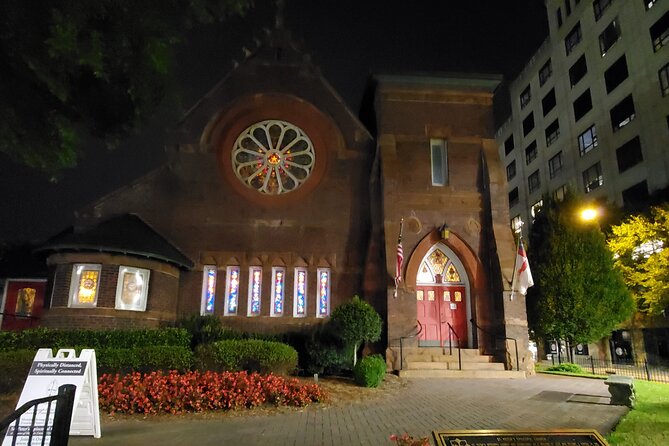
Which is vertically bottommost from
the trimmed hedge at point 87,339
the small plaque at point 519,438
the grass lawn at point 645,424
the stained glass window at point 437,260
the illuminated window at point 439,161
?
the grass lawn at point 645,424

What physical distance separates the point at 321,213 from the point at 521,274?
8398mm

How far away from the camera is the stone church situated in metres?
17.3

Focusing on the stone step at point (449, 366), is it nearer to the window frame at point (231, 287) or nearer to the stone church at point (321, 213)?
the stone church at point (321, 213)

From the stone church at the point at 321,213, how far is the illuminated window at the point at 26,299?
15.5ft

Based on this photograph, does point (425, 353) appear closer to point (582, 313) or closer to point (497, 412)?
point (497, 412)

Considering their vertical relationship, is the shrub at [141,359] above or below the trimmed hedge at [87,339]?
below

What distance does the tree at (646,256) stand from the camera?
71.8ft

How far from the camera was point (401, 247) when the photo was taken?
17406 mm

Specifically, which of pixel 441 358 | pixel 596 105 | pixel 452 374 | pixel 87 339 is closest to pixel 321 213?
pixel 441 358

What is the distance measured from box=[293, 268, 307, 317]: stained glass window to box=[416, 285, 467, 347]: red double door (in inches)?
186

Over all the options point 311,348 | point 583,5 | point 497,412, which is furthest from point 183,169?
point 583,5

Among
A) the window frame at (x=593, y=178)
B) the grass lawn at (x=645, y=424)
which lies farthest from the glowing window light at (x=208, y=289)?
the window frame at (x=593, y=178)

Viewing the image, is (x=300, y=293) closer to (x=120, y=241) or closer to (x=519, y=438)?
(x=120, y=241)

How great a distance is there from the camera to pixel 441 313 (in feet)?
60.7
